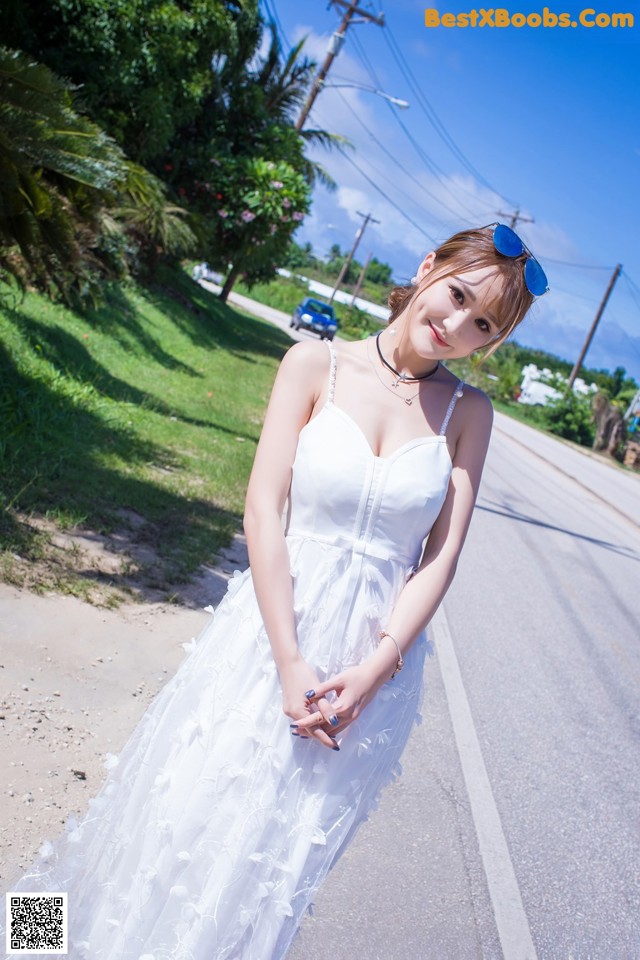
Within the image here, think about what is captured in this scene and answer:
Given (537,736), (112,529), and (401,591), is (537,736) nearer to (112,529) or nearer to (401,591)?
(112,529)

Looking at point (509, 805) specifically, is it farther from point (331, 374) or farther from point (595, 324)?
point (595, 324)

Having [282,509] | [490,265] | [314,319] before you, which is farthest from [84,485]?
[314,319]

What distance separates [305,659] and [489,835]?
8.37ft

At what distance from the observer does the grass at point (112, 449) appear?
6.10 m

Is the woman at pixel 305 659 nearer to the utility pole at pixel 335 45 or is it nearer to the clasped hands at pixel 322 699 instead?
the clasped hands at pixel 322 699

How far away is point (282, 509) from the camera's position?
2510mm

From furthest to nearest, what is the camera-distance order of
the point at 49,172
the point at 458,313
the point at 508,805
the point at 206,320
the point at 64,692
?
1. the point at 206,320
2. the point at 49,172
3. the point at 508,805
4. the point at 64,692
5. the point at 458,313

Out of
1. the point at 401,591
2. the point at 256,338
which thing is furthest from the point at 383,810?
the point at 256,338

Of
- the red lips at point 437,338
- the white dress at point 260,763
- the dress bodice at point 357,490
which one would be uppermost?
the red lips at point 437,338

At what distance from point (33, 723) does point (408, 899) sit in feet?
5.42

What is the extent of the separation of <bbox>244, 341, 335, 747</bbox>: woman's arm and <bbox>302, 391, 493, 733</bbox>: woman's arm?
3.5 inches

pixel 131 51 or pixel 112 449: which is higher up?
pixel 131 51

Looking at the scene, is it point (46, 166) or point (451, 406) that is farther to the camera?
point (46, 166)

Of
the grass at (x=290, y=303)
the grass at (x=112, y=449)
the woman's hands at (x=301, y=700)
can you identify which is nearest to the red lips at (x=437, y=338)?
the woman's hands at (x=301, y=700)
